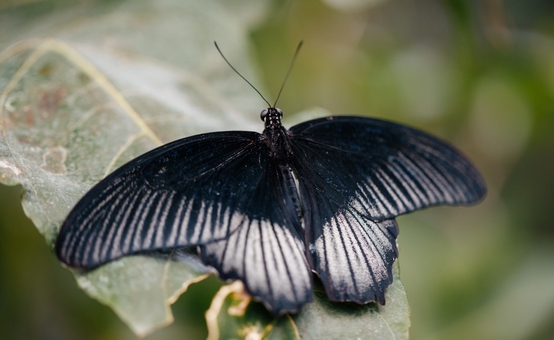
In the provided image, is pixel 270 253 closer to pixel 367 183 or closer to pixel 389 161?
pixel 367 183

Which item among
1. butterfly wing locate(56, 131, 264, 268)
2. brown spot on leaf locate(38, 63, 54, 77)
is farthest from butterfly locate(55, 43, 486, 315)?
brown spot on leaf locate(38, 63, 54, 77)

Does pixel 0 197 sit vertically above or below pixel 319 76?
below

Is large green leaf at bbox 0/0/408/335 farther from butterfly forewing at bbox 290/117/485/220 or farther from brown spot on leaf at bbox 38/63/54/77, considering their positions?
butterfly forewing at bbox 290/117/485/220

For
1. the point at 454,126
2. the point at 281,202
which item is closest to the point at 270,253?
the point at 281,202

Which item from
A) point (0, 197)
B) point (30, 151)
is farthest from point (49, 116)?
point (0, 197)

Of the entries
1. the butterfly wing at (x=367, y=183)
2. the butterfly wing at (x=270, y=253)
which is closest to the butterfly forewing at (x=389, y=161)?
the butterfly wing at (x=367, y=183)

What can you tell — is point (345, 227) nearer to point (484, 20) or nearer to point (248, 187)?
point (248, 187)
